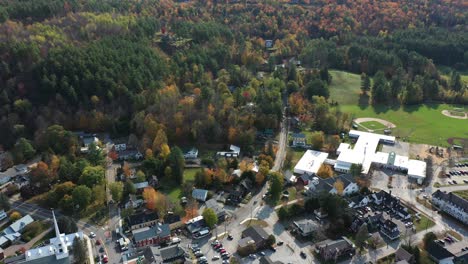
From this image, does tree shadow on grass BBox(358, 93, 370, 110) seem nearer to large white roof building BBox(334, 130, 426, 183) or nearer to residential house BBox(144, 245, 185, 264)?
large white roof building BBox(334, 130, 426, 183)

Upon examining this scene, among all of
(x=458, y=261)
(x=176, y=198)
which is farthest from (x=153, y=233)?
(x=458, y=261)

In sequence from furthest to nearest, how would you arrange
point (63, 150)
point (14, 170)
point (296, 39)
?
point (296, 39), point (63, 150), point (14, 170)

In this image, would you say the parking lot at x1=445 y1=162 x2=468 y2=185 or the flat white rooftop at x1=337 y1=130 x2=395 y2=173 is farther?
the flat white rooftop at x1=337 y1=130 x2=395 y2=173

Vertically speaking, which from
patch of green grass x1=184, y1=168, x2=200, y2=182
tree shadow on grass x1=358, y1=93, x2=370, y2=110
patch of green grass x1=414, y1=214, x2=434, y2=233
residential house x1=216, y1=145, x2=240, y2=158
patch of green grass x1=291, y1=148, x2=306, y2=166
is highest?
residential house x1=216, y1=145, x2=240, y2=158

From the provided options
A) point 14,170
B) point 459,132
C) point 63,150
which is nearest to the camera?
point 14,170

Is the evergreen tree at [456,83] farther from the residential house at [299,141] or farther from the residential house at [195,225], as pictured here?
the residential house at [195,225]

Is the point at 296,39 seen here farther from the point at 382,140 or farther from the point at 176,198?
the point at 176,198

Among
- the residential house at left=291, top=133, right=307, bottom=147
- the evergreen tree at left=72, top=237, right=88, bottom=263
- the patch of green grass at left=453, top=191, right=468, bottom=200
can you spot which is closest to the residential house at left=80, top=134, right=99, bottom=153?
the evergreen tree at left=72, top=237, right=88, bottom=263
